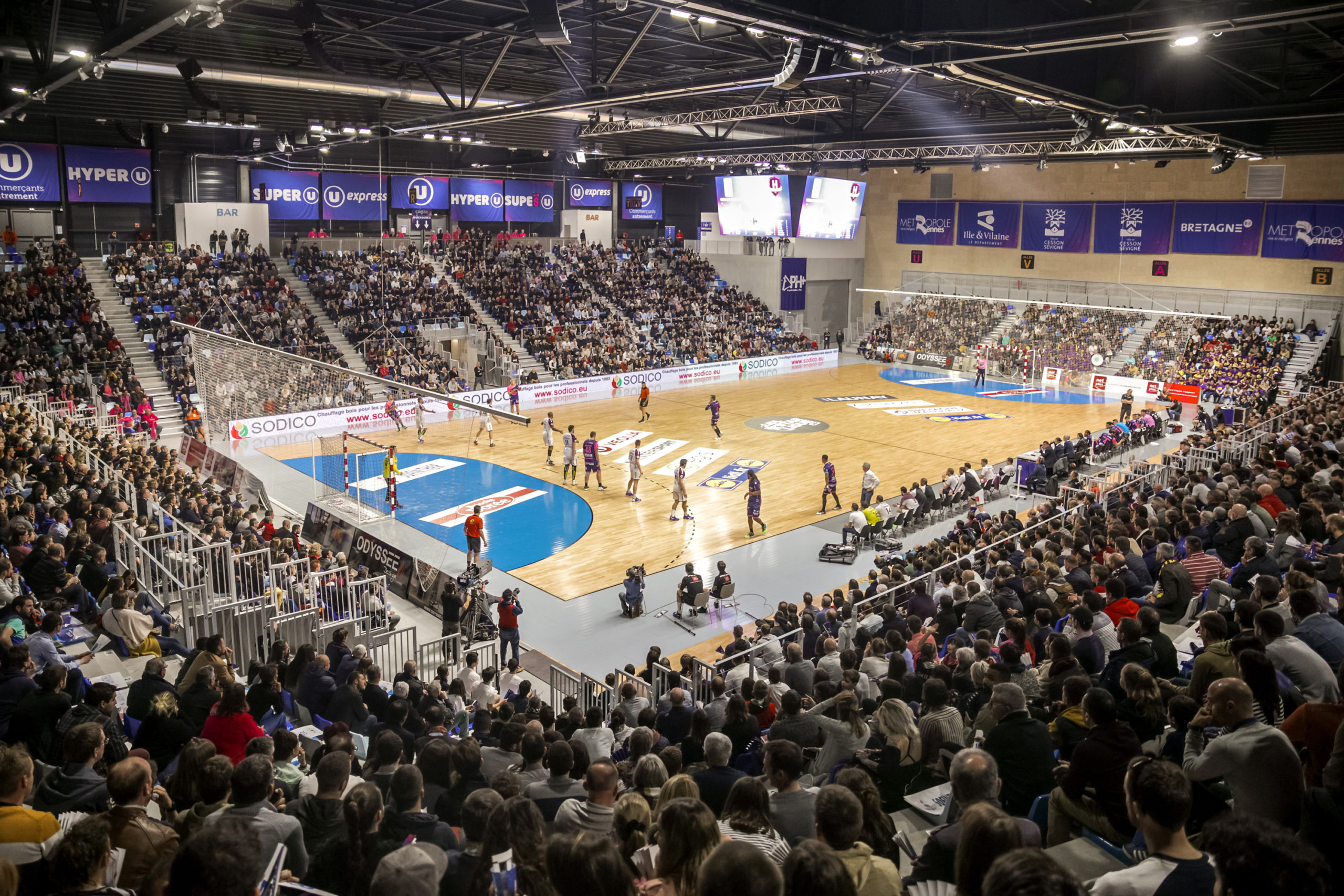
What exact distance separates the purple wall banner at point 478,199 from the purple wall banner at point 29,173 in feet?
50.1

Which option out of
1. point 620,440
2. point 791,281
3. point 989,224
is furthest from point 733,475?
point 989,224

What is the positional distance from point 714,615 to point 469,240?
30.1m

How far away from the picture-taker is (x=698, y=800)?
3361mm

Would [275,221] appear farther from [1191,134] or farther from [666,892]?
[666,892]

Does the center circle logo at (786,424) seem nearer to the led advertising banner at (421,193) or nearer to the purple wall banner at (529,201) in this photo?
the purple wall banner at (529,201)

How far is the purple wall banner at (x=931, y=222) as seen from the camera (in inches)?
1896

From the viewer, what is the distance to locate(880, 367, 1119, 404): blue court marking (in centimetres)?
3769

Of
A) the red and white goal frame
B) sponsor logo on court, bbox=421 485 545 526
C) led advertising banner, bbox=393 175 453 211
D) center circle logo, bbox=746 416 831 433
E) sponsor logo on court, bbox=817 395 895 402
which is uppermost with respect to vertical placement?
led advertising banner, bbox=393 175 453 211

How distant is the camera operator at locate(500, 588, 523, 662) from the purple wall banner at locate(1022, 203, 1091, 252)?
39.5m

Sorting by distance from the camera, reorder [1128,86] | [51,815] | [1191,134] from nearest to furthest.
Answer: [51,815]
[1128,86]
[1191,134]

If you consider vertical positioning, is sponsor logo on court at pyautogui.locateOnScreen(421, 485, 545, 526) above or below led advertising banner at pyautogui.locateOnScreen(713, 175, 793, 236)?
below

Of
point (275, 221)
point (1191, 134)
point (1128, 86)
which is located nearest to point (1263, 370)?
point (1191, 134)

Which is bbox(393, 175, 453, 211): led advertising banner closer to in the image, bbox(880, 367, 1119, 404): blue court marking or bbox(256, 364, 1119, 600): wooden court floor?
bbox(256, 364, 1119, 600): wooden court floor

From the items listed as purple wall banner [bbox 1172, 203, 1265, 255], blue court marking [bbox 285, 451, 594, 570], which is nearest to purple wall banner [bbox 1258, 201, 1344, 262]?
purple wall banner [bbox 1172, 203, 1265, 255]
